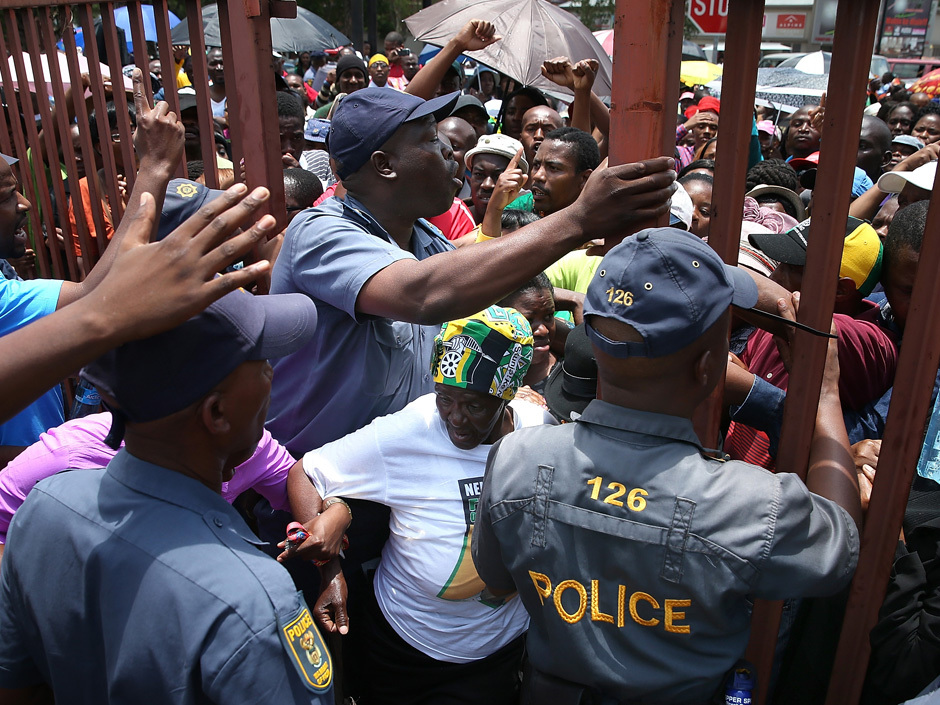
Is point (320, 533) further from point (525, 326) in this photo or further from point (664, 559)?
point (664, 559)

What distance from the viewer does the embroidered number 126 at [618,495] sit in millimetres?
1375

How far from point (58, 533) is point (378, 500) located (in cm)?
89

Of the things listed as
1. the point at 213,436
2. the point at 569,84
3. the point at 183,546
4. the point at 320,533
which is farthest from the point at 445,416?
the point at 569,84

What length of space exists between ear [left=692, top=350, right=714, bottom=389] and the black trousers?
1.08 meters

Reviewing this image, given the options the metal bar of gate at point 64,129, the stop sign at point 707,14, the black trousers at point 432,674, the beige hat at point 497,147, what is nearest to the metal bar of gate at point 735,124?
the black trousers at point 432,674

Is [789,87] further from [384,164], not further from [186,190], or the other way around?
[186,190]

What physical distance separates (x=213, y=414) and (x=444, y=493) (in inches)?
33.2

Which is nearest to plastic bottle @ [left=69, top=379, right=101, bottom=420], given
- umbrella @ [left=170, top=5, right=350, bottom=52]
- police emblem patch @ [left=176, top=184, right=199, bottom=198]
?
police emblem patch @ [left=176, top=184, right=199, bottom=198]

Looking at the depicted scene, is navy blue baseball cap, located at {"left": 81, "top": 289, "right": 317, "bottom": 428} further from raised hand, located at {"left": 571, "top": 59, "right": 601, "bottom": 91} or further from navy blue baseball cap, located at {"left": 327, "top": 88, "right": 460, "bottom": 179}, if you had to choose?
raised hand, located at {"left": 571, "top": 59, "right": 601, "bottom": 91}

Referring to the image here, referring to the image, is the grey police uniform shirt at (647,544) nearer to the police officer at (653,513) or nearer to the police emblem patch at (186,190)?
the police officer at (653,513)

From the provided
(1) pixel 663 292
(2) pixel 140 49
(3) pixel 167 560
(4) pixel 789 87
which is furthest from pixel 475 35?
(4) pixel 789 87

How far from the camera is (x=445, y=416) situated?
2.04 meters

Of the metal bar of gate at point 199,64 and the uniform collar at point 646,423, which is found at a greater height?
the metal bar of gate at point 199,64

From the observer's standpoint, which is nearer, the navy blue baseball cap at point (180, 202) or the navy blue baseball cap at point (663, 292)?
the navy blue baseball cap at point (663, 292)
